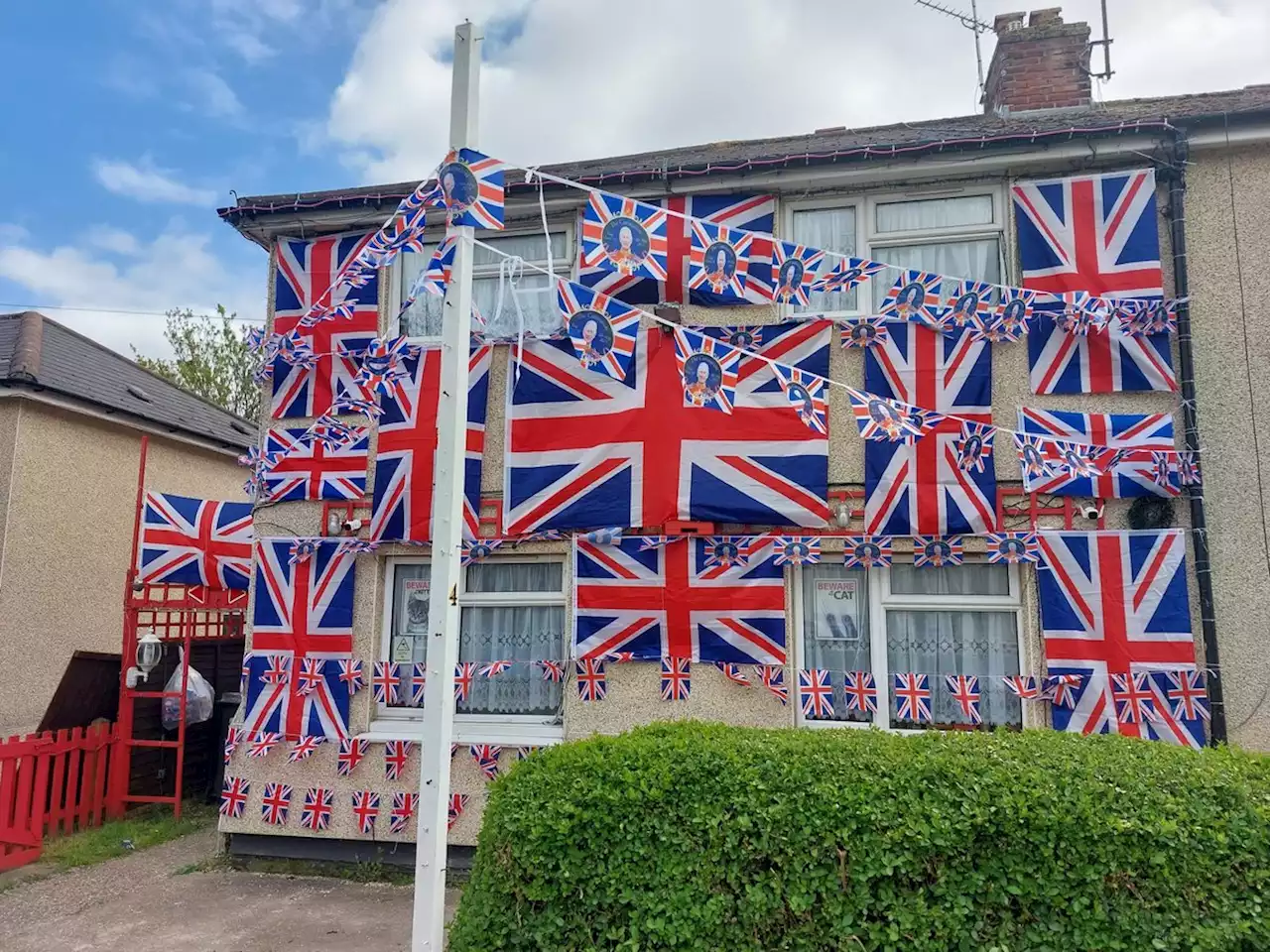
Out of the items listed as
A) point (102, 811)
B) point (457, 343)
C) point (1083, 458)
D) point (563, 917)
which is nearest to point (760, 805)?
point (563, 917)

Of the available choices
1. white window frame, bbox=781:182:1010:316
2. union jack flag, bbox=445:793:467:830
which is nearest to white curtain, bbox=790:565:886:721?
white window frame, bbox=781:182:1010:316

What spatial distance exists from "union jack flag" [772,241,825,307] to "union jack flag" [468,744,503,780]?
12.9ft

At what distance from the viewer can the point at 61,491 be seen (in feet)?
31.5

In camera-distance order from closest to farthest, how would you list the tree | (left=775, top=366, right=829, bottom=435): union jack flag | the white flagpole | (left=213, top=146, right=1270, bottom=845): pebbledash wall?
the white flagpole
(left=775, top=366, right=829, bottom=435): union jack flag
(left=213, top=146, right=1270, bottom=845): pebbledash wall
the tree

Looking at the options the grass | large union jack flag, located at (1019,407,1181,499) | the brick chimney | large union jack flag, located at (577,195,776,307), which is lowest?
the grass

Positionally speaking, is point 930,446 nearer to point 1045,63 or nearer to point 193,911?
point 1045,63

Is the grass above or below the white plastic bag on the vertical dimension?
below

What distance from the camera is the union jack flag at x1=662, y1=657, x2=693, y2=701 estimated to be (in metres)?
6.28

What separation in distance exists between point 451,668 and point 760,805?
1.57 metres

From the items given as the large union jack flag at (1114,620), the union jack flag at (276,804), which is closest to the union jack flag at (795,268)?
the large union jack flag at (1114,620)

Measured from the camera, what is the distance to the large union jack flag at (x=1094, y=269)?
606cm

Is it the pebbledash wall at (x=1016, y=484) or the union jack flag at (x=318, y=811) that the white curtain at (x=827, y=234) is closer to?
the pebbledash wall at (x=1016, y=484)

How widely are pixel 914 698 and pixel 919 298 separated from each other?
2810 millimetres

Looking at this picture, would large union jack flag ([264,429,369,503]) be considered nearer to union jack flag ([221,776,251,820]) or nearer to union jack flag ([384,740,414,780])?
union jack flag ([384,740,414,780])
